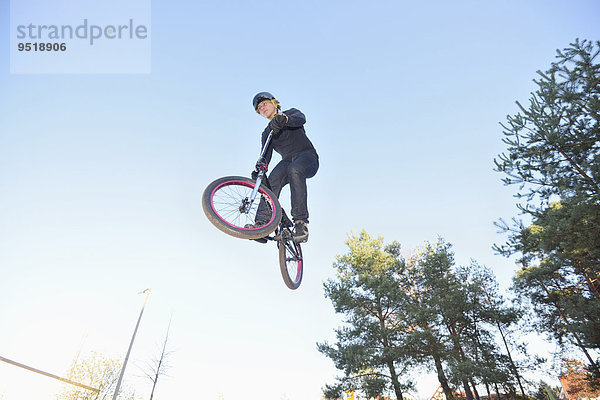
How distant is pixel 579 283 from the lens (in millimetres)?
18781

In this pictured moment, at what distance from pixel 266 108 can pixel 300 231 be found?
188 cm

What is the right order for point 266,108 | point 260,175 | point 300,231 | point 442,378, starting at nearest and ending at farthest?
point 260,175 → point 300,231 → point 266,108 → point 442,378

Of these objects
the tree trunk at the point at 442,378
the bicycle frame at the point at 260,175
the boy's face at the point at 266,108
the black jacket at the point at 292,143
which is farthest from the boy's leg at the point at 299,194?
the tree trunk at the point at 442,378

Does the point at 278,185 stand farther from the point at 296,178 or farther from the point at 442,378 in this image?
the point at 442,378

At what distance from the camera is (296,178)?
4.21 m

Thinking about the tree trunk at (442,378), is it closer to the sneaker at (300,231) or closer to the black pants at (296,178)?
the sneaker at (300,231)

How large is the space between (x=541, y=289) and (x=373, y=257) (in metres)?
13.0

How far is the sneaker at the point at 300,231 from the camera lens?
4141 mm

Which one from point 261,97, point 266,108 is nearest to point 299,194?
point 266,108

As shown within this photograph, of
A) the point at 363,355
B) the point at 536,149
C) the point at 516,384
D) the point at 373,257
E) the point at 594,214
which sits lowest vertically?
the point at 516,384

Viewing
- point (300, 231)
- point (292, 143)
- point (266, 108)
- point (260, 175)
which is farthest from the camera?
point (292, 143)

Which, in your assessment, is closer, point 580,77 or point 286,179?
point 286,179

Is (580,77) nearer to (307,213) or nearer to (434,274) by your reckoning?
(307,213)

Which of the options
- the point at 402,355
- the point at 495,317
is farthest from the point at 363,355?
the point at 495,317
